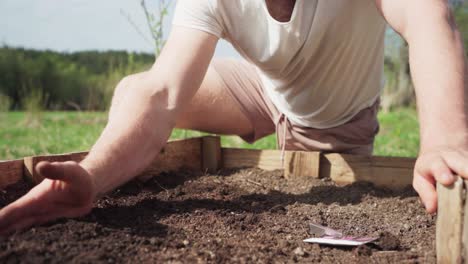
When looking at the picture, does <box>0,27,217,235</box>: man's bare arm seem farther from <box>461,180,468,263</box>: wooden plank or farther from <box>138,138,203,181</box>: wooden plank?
<box>461,180,468,263</box>: wooden plank

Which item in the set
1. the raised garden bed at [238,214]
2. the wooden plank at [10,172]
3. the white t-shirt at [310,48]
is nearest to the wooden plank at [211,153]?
the raised garden bed at [238,214]

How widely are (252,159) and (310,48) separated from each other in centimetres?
75

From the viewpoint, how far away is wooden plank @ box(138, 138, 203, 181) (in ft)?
7.95

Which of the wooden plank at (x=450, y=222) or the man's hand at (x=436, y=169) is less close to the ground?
the man's hand at (x=436, y=169)

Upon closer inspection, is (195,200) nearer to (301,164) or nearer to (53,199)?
(53,199)

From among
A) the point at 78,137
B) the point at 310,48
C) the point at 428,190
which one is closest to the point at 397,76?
the point at 78,137

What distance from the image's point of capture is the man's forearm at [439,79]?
1285 millimetres

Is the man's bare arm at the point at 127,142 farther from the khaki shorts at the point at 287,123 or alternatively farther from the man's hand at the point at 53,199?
the khaki shorts at the point at 287,123

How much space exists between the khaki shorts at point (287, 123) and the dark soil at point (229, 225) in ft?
1.12

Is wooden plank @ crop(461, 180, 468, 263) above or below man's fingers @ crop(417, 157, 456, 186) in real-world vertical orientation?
below

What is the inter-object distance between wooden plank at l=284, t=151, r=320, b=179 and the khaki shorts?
10cm

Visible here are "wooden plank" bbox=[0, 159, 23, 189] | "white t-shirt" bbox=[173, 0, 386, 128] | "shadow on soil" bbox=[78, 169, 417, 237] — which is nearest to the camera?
"shadow on soil" bbox=[78, 169, 417, 237]

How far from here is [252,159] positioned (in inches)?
105

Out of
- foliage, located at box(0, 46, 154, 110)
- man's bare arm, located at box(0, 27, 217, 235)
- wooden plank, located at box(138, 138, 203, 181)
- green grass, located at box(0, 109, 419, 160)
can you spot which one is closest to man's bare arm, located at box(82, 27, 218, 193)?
man's bare arm, located at box(0, 27, 217, 235)
